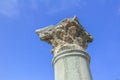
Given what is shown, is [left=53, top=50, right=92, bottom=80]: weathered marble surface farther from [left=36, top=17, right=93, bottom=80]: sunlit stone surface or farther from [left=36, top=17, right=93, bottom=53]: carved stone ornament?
[left=36, top=17, right=93, bottom=53]: carved stone ornament

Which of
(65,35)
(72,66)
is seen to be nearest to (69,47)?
(65,35)

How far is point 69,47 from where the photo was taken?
29.9 ft

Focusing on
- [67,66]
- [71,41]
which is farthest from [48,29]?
[67,66]

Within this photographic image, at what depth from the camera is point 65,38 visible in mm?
9438

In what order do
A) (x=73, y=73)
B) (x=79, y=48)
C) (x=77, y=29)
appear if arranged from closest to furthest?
(x=73, y=73) < (x=79, y=48) < (x=77, y=29)

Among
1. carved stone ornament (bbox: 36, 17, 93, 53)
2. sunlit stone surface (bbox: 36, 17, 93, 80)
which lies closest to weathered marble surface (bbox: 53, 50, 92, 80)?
sunlit stone surface (bbox: 36, 17, 93, 80)

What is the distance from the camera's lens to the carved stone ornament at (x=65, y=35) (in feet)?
30.8

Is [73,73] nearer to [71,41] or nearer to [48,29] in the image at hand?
[71,41]

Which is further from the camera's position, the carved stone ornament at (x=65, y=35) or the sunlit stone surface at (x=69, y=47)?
the carved stone ornament at (x=65, y=35)

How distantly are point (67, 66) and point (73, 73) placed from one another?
32 centimetres

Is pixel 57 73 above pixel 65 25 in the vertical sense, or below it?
below

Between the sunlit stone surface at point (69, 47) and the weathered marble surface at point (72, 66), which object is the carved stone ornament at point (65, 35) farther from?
the weathered marble surface at point (72, 66)

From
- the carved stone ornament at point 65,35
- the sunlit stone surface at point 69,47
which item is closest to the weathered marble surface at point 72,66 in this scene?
the sunlit stone surface at point 69,47

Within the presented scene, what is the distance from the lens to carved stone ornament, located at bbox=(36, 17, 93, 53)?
939 centimetres
